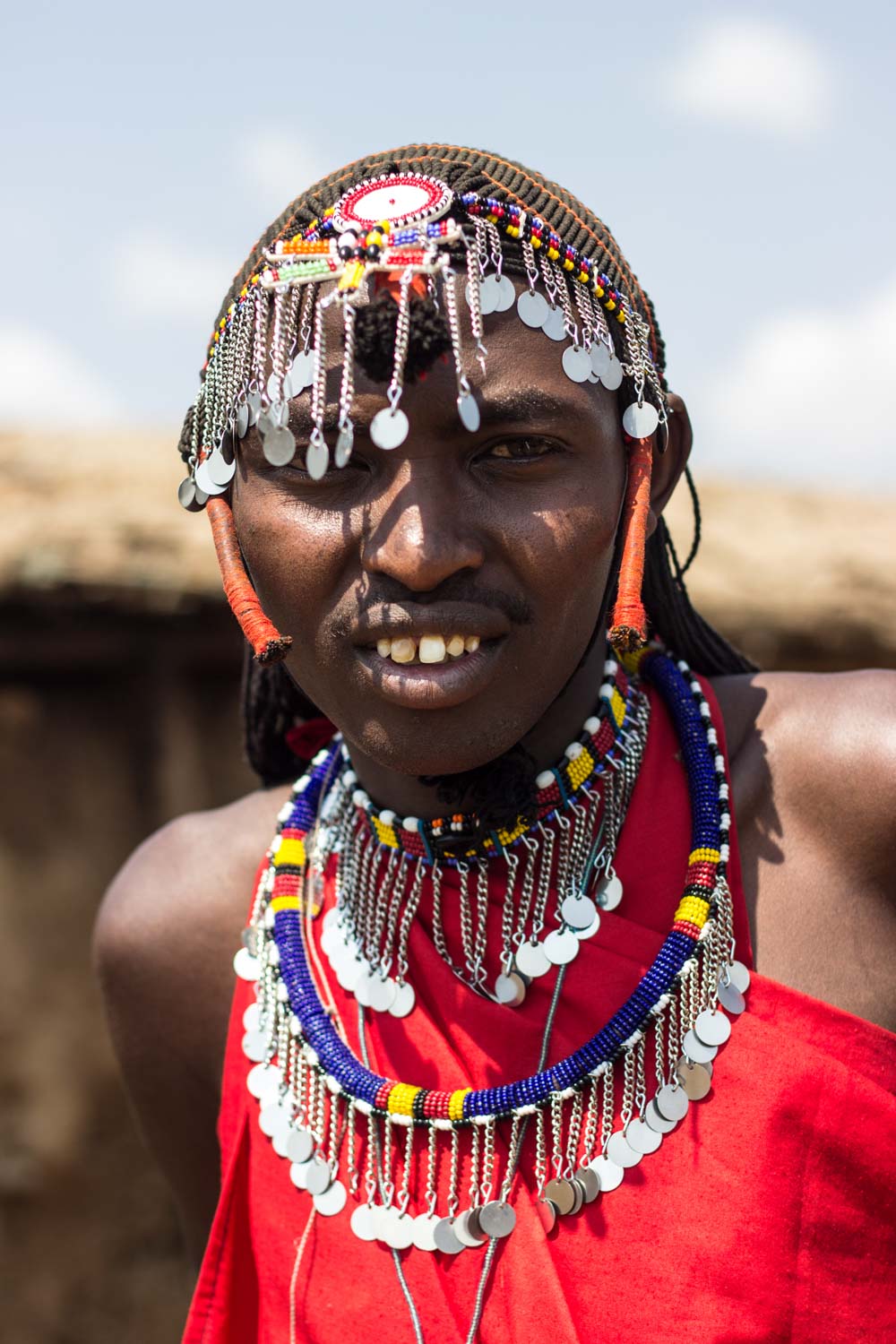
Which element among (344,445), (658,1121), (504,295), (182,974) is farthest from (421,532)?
(182,974)

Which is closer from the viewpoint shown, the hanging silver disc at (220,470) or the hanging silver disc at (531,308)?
the hanging silver disc at (531,308)

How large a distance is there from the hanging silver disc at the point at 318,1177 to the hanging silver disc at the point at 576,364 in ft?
4.26

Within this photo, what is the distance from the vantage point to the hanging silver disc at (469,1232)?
6.61 ft

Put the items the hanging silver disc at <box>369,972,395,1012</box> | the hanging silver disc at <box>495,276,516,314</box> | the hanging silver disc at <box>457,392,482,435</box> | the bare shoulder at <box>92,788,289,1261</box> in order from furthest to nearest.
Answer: the bare shoulder at <box>92,788,289,1261</box> < the hanging silver disc at <box>369,972,395,1012</box> < the hanging silver disc at <box>495,276,516,314</box> < the hanging silver disc at <box>457,392,482,435</box>

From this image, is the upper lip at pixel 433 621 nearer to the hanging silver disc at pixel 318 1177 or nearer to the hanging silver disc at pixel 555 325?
the hanging silver disc at pixel 555 325

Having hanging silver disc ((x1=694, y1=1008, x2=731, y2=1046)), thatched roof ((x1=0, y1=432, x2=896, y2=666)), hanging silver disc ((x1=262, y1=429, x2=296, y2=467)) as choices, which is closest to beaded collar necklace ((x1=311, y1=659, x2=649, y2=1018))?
hanging silver disc ((x1=694, y1=1008, x2=731, y2=1046))

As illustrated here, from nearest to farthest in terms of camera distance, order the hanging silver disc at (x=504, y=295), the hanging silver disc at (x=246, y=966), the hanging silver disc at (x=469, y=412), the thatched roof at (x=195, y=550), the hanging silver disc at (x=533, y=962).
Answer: the hanging silver disc at (x=469, y=412)
the hanging silver disc at (x=504, y=295)
the hanging silver disc at (x=533, y=962)
the hanging silver disc at (x=246, y=966)
the thatched roof at (x=195, y=550)

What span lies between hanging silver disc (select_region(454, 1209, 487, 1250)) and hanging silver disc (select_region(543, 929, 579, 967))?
0.39 meters

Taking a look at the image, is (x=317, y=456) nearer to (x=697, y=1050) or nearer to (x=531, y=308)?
(x=531, y=308)

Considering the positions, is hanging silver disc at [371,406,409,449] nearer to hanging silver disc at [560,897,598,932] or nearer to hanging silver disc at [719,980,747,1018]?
hanging silver disc at [560,897,598,932]

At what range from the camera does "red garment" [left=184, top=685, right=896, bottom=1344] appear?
6.22ft

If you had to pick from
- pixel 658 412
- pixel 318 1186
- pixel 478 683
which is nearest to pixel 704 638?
pixel 658 412

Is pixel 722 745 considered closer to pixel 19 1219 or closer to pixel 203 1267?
pixel 203 1267

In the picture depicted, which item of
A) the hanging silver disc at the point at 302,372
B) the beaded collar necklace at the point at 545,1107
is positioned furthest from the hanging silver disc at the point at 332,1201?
the hanging silver disc at the point at 302,372
